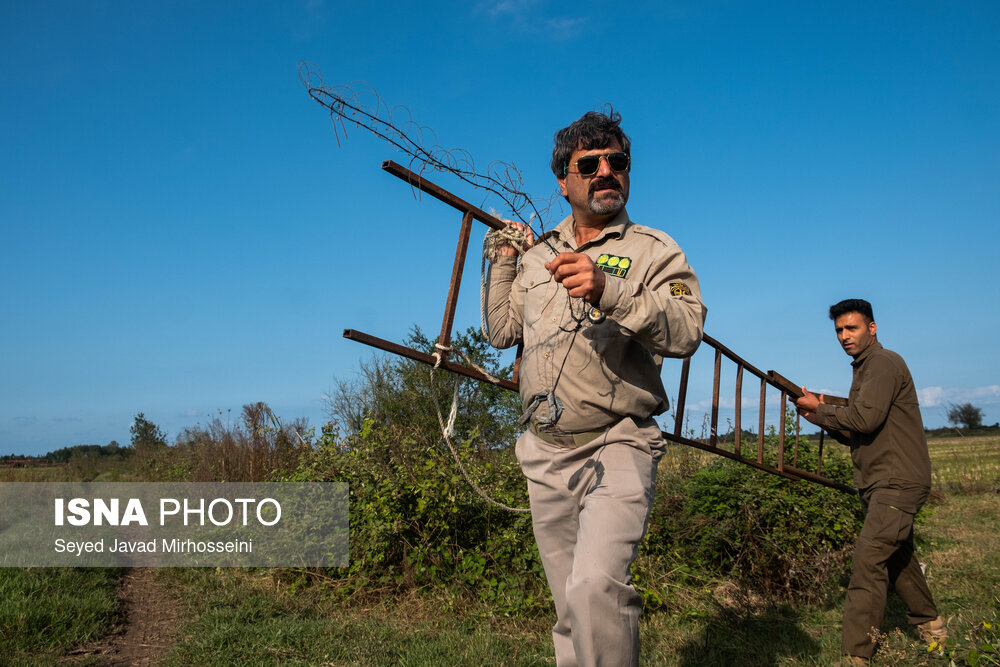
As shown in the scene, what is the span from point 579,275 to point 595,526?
0.86 m

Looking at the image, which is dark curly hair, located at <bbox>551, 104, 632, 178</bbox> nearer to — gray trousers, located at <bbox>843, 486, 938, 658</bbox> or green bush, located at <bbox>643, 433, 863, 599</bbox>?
gray trousers, located at <bbox>843, 486, 938, 658</bbox>

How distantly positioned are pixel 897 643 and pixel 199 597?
17.1ft

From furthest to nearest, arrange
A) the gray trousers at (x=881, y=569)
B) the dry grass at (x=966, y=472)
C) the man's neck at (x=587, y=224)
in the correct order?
the dry grass at (x=966, y=472)
the gray trousers at (x=881, y=569)
the man's neck at (x=587, y=224)

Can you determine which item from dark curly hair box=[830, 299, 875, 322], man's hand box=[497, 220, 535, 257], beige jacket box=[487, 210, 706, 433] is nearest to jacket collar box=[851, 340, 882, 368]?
dark curly hair box=[830, 299, 875, 322]

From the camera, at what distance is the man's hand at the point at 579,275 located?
212 centimetres

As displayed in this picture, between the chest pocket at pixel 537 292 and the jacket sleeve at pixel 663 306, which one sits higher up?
the chest pocket at pixel 537 292

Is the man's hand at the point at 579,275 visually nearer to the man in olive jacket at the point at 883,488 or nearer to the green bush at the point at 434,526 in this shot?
the man in olive jacket at the point at 883,488

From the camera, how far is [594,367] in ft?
→ 8.51

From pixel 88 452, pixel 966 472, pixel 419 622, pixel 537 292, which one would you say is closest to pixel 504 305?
pixel 537 292

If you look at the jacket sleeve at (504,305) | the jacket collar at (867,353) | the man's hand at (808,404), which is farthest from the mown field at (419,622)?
the jacket sleeve at (504,305)

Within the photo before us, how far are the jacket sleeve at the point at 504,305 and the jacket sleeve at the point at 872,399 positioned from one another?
7.68 feet

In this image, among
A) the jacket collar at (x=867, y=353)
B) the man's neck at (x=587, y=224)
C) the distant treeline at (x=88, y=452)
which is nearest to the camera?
the man's neck at (x=587, y=224)

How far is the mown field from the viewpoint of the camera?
410 centimetres

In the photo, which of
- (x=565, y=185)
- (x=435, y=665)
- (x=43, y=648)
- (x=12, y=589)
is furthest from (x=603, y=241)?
(x=12, y=589)
